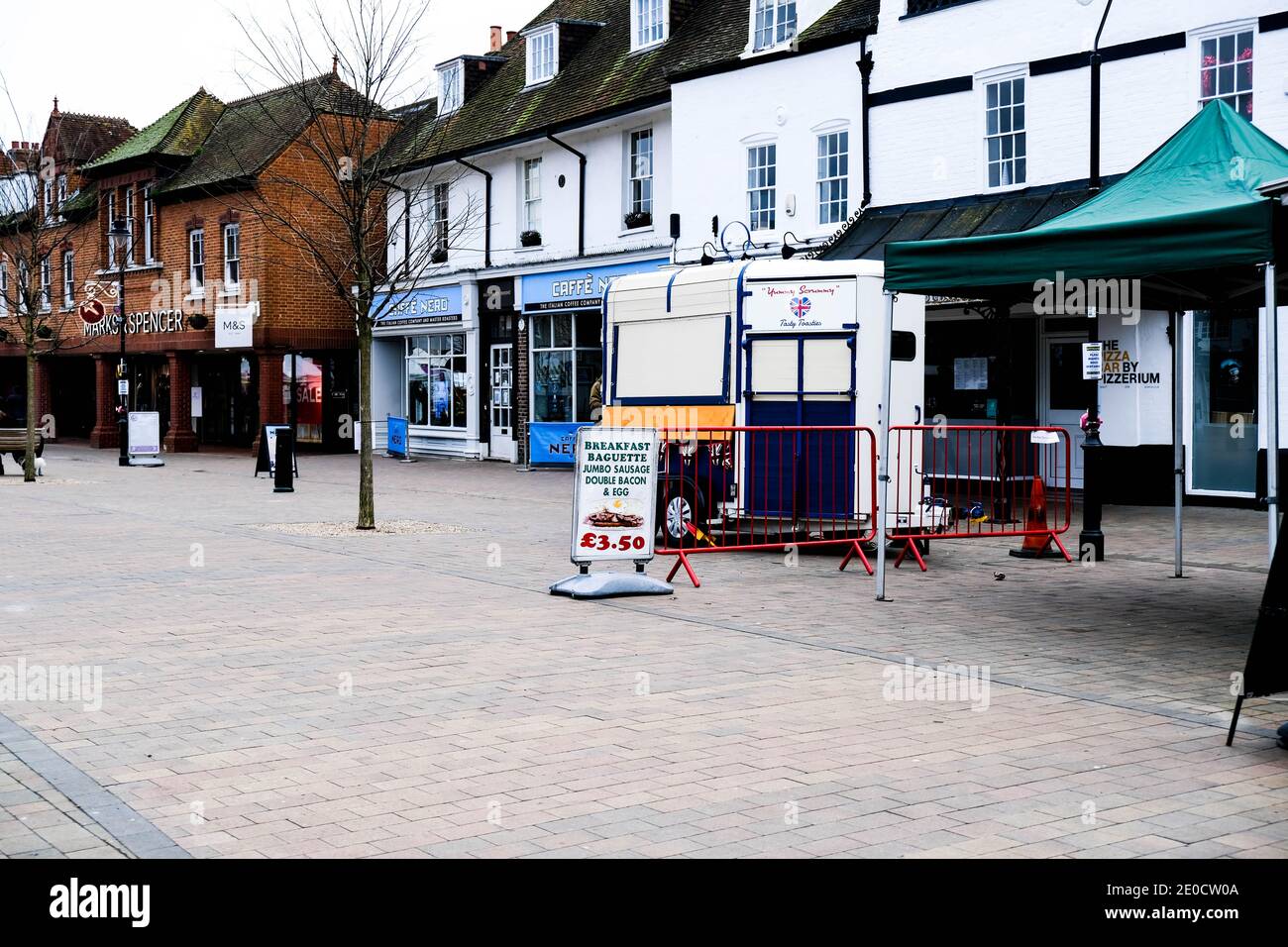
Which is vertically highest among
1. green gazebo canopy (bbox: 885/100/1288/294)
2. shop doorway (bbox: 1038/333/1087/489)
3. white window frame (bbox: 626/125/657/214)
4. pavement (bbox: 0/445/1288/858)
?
white window frame (bbox: 626/125/657/214)

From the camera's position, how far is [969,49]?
2170 centimetres

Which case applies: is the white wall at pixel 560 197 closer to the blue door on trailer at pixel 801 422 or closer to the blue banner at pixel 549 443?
the blue banner at pixel 549 443

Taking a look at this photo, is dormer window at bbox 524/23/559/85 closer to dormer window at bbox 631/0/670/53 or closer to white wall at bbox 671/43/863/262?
dormer window at bbox 631/0/670/53

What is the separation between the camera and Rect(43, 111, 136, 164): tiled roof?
46.8 m

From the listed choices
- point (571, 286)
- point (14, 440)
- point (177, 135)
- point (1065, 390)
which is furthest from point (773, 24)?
point (177, 135)

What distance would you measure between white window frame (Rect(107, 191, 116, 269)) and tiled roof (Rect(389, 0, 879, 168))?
12.1m

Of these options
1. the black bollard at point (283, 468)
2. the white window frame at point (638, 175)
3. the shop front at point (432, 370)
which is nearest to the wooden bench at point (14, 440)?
the black bollard at point (283, 468)

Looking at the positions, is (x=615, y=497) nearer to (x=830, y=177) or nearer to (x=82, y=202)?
(x=830, y=177)

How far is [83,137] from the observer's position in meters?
46.8

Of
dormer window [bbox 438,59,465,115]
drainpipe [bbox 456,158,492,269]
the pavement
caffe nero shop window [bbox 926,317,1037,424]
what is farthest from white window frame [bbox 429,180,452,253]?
the pavement

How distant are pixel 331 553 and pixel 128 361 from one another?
3403 centimetres

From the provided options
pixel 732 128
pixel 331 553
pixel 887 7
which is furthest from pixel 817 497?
pixel 732 128
